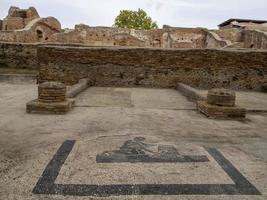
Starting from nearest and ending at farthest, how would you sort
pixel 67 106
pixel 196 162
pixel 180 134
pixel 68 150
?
pixel 196 162
pixel 68 150
pixel 180 134
pixel 67 106

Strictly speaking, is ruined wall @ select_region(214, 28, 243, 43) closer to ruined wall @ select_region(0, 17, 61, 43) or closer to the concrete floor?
ruined wall @ select_region(0, 17, 61, 43)

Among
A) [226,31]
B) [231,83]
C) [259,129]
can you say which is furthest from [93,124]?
[226,31]

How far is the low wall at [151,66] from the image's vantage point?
10766 millimetres

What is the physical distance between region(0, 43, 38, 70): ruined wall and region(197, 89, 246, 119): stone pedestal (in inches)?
384

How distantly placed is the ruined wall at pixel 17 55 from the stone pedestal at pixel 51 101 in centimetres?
847

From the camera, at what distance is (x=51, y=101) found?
21.8 ft

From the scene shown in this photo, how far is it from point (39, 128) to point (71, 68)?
5725mm

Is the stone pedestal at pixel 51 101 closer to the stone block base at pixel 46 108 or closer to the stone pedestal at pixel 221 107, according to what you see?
the stone block base at pixel 46 108

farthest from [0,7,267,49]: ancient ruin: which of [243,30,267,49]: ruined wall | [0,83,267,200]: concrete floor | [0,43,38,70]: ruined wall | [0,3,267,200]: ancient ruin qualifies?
[0,83,267,200]: concrete floor

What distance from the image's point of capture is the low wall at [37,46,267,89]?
1077 cm

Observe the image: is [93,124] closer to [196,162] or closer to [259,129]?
[196,162]

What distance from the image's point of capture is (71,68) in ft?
35.5

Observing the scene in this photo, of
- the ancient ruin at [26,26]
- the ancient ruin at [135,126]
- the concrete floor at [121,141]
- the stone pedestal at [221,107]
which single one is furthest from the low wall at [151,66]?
the ancient ruin at [26,26]

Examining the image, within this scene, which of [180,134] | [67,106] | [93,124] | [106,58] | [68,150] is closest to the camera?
[68,150]
